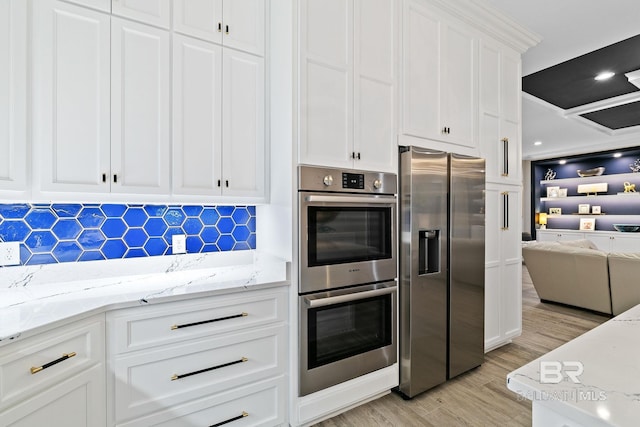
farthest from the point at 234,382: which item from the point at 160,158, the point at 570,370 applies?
the point at 570,370

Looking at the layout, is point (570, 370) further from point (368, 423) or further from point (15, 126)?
point (15, 126)

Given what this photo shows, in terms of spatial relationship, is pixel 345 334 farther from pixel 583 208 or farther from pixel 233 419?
pixel 583 208

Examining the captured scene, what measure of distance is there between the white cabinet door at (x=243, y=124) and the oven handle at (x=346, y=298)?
0.77 m

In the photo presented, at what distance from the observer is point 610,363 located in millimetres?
786

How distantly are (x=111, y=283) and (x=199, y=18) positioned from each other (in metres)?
1.59

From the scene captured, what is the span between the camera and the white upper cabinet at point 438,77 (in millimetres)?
2266

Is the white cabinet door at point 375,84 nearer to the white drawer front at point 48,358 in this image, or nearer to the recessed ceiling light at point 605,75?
the white drawer front at point 48,358

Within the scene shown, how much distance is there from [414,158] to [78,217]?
2.11 m

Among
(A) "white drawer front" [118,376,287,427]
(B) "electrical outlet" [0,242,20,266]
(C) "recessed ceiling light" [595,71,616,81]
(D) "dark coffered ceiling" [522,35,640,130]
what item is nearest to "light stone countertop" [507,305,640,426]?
(A) "white drawer front" [118,376,287,427]

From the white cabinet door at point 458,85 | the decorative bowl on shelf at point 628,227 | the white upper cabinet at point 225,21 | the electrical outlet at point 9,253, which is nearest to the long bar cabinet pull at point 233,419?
the electrical outlet at point 9,253

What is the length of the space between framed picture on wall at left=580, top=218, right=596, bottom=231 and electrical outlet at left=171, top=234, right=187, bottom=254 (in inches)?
374

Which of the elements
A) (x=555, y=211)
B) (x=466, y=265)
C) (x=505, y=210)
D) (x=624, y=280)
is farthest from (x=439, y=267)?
(x=555, y=211)

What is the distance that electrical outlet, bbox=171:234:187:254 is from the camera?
6.69 ft

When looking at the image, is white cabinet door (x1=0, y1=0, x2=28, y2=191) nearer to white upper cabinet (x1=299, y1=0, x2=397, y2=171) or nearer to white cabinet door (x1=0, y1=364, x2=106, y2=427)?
white cabinet door (x1=0, y1=364, x2=106, y2=427)
